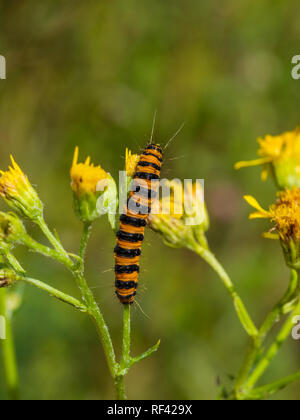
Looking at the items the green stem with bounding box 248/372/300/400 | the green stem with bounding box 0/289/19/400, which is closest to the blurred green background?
the green stem with bounding box 0/289/19/400

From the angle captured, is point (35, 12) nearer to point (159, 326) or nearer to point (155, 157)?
point (155, 157)

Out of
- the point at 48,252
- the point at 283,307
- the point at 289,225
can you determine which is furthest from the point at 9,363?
the point at 289,225

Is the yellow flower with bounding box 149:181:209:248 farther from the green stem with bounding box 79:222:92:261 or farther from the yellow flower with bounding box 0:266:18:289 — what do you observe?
the yellow flower with bounding box 0:266:18:289

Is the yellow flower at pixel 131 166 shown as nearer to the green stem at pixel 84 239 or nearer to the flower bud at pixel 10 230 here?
the green stem at pixel 84 239

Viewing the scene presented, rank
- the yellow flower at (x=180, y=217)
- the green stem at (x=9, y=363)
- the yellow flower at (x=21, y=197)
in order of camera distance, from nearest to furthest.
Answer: the yellow flower at (x=21, y=197) → the green stem at (x=9, y=363) → the yellow flower at (x=180, y=217)

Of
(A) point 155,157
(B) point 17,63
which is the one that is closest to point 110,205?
(A) point 155,157

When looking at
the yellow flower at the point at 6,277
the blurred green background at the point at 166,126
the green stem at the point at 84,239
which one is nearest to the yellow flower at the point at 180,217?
the green stem at the point at 84,239
